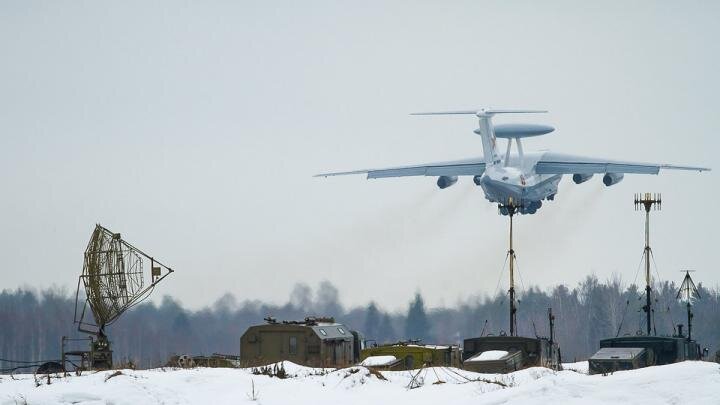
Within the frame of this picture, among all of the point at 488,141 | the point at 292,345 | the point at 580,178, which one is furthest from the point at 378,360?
the point at 488,141

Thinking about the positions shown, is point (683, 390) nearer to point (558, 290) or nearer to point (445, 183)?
point (445, 183)

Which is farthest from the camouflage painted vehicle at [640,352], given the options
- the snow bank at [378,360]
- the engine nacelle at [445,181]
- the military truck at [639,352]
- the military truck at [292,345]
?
the engine nacelle at [445,181]

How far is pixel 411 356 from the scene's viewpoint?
179 feet

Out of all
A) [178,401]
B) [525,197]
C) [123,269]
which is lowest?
[178,401]

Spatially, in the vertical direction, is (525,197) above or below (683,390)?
above

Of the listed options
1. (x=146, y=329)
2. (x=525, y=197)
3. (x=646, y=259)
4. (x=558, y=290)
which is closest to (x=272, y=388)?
(x=646, y=259)

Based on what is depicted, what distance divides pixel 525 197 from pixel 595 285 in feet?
76.0

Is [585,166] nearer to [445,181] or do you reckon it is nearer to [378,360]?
[445,181]

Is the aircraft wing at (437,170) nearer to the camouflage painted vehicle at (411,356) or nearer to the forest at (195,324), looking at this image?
the forest at (195,324)

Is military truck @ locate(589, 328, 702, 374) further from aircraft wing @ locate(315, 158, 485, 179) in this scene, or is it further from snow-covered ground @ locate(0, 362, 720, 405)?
aircraft wing @ locate(315, 158, 485, 179)

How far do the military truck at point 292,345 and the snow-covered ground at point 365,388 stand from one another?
42.2ft

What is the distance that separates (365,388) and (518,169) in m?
76.1

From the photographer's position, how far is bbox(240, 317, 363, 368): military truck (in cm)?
5566

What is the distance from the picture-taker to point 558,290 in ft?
422
